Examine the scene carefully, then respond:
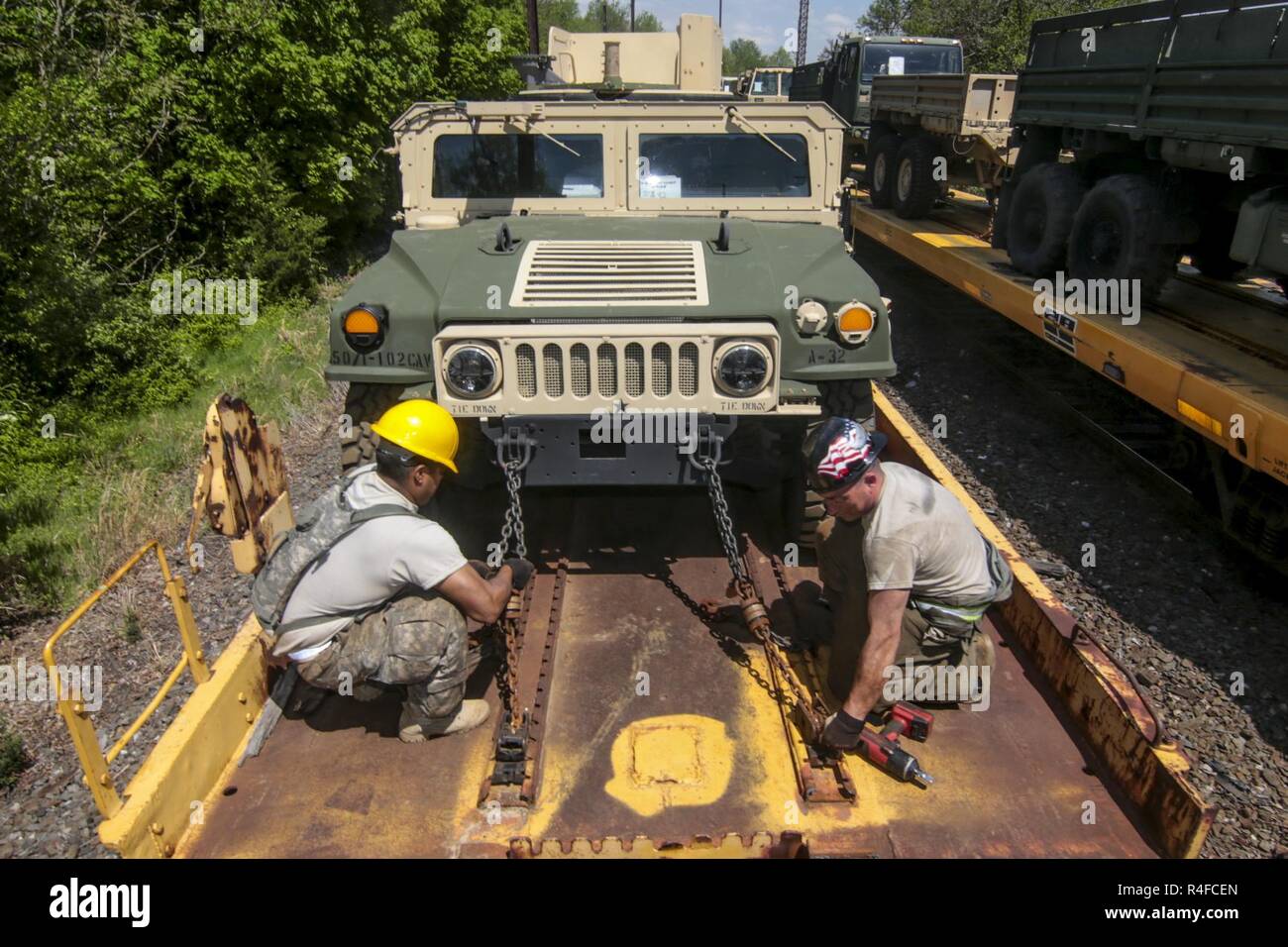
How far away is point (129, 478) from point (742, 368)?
16.9 feet

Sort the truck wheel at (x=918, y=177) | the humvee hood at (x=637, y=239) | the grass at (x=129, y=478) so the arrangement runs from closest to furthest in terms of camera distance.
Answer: the humvee hood at (x=637, y=239)
the grass at (x=129, y=478)
the truck wheel at (x=918, y=177)

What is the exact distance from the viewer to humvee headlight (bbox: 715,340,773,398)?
356cm

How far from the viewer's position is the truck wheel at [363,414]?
389 centimetres

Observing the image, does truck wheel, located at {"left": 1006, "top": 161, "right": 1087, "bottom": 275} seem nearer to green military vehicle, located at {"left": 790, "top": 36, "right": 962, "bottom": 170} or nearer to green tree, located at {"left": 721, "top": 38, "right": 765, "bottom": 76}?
green military vehicle, located at {"left": 790, "top": 36, "right": 962, "bottom": 170}

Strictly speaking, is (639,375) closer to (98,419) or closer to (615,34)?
(615,34)

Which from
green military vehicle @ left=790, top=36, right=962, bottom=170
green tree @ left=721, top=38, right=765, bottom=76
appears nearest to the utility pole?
green military vehicle @ left=790, top=36, right=962, bottom=170

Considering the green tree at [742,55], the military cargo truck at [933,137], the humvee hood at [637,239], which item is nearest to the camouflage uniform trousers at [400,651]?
the humvee hood at [637,239]

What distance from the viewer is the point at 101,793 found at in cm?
229

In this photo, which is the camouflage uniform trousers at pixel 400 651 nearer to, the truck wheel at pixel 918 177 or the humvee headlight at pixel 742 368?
the humvee headlight at pixel 742 368

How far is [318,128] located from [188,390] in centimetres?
459

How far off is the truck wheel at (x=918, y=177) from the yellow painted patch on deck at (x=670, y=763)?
27.7 ft

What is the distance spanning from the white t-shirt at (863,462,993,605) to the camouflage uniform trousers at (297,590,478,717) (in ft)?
4.60

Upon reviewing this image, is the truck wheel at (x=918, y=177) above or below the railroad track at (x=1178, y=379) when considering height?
above

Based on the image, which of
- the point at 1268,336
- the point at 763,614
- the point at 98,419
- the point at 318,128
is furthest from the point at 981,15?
the point at 763,614
